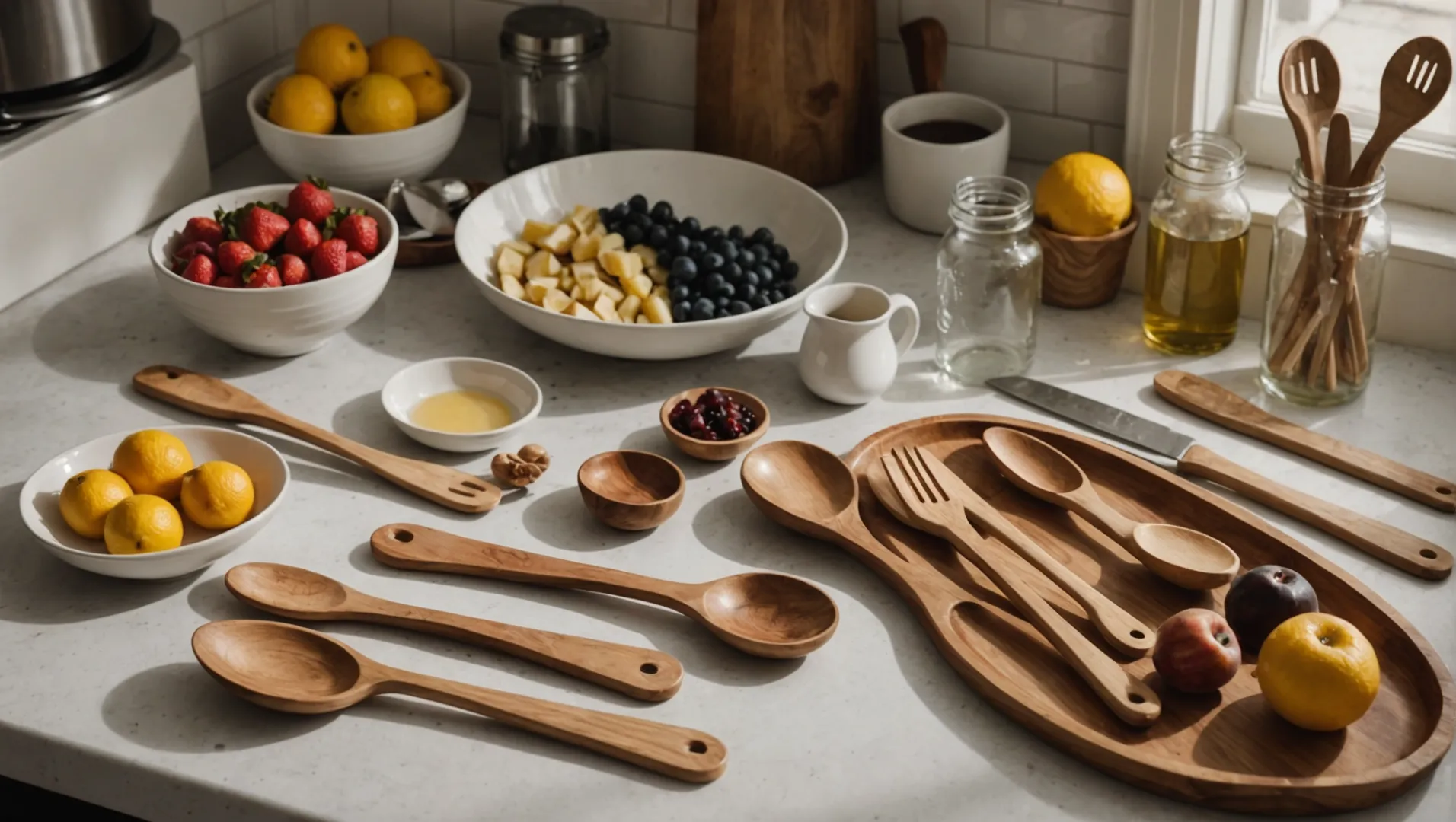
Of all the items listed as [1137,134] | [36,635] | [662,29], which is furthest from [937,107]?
[36,635]

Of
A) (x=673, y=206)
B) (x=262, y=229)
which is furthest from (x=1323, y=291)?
(x=262, y=229)

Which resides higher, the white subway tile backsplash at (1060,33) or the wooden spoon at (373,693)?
the white subway tile backsplash at (1060,33)

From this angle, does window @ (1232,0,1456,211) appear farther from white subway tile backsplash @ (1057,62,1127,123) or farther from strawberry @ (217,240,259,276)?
strawberry @ (217,240,259,276)

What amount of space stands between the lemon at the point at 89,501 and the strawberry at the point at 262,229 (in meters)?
0.36

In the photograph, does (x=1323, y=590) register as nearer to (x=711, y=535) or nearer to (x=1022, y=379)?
(x=1022, y=379)

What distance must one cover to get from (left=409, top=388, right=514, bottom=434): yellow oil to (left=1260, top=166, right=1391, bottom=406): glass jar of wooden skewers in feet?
2.68

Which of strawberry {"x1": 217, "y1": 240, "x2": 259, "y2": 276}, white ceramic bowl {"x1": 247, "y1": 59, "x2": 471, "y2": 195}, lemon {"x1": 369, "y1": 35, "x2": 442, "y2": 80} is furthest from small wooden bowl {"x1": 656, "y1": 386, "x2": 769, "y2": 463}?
lemon {"x1": 369, "y1": 35, "x2": 442, "y2": 80}

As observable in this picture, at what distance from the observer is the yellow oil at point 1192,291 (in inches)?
63.5

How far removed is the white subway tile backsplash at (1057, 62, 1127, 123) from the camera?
1850mm

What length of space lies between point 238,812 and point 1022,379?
906 millimetres

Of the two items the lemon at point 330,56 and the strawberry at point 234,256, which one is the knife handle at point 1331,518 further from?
the lemon at point 330,56

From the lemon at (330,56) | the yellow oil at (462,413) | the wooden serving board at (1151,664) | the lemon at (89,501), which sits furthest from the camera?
the lemon at (330,56)

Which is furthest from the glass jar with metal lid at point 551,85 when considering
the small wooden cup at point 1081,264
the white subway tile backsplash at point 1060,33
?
the small wooden cup at point 1081,264

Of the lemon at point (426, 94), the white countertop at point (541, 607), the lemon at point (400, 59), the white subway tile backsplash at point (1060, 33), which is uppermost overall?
the white subway tile backsplash at point (1060, 33)
